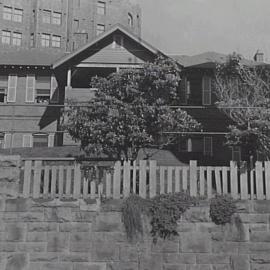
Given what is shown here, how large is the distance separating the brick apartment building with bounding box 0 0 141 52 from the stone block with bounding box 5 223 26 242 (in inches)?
1793

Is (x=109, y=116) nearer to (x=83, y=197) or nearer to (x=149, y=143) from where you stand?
(x=149, y=143)

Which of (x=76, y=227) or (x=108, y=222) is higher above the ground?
(x=108, y=222)

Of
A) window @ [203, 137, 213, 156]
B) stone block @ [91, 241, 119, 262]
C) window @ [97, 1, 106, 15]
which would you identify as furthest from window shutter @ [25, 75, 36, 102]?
window @ [97, 1, 106, 15]

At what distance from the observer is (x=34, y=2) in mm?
56344

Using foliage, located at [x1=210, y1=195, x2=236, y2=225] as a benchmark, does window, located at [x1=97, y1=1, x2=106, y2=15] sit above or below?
above

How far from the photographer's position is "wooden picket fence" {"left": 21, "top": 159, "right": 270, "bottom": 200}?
9484mm

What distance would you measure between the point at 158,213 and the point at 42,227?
8.18 feet

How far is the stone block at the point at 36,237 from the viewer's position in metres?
9.23

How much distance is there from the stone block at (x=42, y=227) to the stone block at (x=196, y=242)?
273cm

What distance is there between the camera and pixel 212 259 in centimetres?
910

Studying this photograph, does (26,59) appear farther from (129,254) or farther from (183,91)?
(129,254)

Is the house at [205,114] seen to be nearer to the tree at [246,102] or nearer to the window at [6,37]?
the tree at [246,102]

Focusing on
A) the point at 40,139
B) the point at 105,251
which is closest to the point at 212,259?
the point at 105,251

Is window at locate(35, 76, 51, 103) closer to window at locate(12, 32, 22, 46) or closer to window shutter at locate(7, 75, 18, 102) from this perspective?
window shutter at locate(7, 75, 18, 102)
